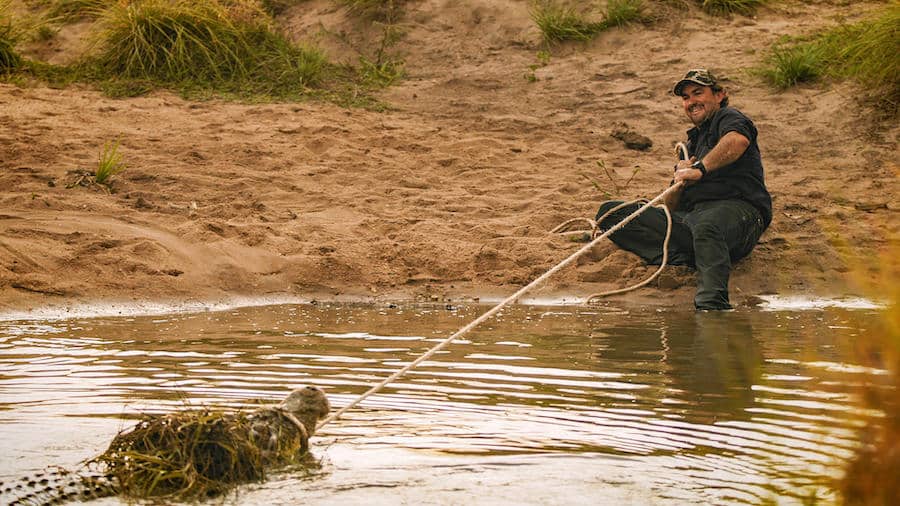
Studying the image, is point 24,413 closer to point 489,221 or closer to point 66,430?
point 66,430

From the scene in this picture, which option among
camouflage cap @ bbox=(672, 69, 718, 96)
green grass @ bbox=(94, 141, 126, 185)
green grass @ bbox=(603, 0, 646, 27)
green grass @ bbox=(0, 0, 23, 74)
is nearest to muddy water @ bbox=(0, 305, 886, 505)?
camouflage cap @ bbox=(672, 69, 718, 96)

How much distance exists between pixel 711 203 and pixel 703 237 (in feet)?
1.18

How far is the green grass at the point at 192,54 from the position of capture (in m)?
12.3

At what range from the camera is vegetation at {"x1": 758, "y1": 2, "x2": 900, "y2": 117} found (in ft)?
35.1

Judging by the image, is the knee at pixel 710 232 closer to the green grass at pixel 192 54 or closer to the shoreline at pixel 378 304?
the shoreline at pixel 378 304

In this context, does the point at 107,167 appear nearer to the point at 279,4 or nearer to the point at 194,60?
the point at 194,60

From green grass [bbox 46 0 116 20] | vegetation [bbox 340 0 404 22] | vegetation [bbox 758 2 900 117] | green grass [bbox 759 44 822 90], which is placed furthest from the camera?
vegetation [bbox 340 0 404 22]

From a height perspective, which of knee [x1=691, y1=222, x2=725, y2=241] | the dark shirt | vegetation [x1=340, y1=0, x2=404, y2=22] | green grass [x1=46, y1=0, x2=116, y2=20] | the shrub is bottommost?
knee [x1=691, y1=222, x2=725, y2=241]

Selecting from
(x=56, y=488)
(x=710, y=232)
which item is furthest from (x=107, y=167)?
(x=56, y=488)

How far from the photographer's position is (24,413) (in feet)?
16.1

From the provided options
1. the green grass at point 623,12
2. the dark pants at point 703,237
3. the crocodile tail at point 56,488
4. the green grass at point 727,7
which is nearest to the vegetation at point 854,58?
the green grass at point 727,7

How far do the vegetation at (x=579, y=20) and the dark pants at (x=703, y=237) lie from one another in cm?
478

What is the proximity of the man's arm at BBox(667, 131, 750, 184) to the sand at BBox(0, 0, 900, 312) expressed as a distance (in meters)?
0.74

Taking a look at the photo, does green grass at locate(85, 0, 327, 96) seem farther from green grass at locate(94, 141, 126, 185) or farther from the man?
the man
